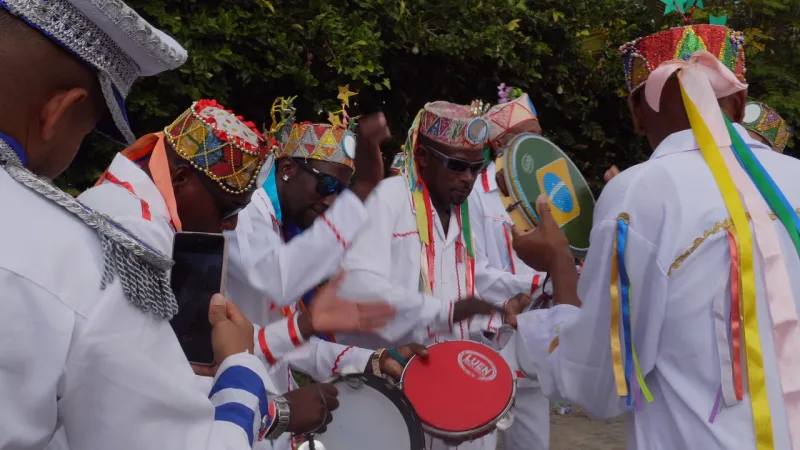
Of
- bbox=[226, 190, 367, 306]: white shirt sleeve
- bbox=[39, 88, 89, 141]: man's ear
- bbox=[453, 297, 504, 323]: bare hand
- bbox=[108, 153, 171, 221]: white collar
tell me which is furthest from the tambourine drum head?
bbox=[39, 88, 89, 141]: man's ear

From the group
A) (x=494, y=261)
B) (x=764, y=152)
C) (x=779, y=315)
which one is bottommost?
Answer: (x=494, y=261)

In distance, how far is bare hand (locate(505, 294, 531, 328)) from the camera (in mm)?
4215

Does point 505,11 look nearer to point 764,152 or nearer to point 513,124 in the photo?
point 513,124

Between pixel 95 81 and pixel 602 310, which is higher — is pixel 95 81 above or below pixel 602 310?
above

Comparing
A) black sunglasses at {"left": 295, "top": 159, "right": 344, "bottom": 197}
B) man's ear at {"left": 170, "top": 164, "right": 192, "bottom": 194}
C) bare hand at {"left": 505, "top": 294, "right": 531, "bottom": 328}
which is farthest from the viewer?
black sunglasses at {"left": 295, "top": 159, "right": 344, "bottom": 197}

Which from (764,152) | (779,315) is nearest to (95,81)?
(779,315)

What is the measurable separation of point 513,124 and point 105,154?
2.64 meters

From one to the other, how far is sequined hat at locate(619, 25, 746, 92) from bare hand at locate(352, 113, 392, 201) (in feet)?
4.05

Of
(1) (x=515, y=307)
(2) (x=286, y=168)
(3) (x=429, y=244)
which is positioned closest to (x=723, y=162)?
(1) (x=515, y=307)

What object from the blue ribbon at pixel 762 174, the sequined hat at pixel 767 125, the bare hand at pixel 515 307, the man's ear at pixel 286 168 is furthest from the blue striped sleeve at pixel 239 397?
the sequined hat at pixel 767 125

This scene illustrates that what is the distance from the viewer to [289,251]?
144 inches

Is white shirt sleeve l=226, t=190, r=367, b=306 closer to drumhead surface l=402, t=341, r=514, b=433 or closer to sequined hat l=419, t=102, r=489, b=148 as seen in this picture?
drumhead surface l=402, t=341, r=514, b=433

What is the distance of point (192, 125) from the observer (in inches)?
121

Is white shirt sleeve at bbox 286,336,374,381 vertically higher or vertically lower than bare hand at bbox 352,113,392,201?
lower
